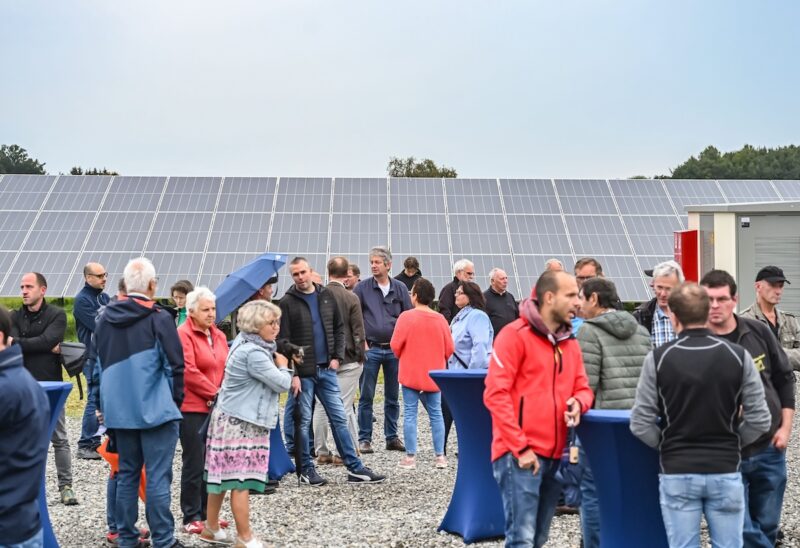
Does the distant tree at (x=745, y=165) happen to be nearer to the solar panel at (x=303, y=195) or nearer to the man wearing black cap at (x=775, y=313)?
the solar panel at (x=303, y=195)

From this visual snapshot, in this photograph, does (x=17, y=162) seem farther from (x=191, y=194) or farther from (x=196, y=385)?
(x=196, y=385)

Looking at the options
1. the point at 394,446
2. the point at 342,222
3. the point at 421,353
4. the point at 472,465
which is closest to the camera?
the point at 472,465

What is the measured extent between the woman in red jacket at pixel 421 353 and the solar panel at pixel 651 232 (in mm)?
→ 14776

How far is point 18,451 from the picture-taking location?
420 cm

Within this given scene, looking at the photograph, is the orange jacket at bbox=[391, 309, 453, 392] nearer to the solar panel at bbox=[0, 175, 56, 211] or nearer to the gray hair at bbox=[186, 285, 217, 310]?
the gray hair at bbox=[186, 285, 217, 310]

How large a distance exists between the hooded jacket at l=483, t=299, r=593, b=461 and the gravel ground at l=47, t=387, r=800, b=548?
2.20 meters

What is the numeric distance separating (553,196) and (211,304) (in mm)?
20222

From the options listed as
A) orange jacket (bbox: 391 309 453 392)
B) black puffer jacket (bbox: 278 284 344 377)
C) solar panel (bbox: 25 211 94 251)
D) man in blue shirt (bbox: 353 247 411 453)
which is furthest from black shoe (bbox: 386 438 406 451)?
solar panel (bbox: 25 211 94 251)

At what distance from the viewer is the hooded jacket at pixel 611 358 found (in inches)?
225

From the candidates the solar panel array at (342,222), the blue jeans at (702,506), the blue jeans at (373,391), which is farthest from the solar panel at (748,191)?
the blue jeans at (702,506)

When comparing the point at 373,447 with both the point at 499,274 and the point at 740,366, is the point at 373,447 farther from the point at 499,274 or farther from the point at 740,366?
the point at 740,366

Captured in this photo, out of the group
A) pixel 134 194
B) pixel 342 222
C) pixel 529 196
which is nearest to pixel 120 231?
pixel 134 194

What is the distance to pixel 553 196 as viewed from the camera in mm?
26453

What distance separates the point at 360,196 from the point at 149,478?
2023 cm
